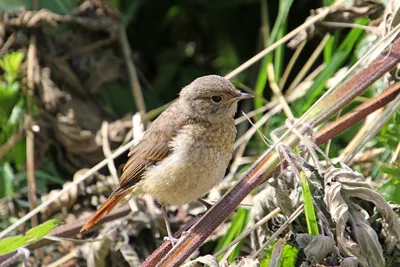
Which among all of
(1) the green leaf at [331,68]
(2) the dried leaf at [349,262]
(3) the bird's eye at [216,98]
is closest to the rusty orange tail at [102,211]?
(3) the bird's eye at [216,98]

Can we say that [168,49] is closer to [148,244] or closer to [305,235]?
[148,244]

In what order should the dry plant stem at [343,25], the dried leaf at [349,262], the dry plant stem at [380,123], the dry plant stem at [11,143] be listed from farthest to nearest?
the dry plant stem at [11,143] → the dry plant stem at [343,25] → the dry plant stem at [380,123] → the dried leaf at [349,262]

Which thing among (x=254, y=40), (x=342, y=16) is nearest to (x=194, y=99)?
(x=342, y=16)

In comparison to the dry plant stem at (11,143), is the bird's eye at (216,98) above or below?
below

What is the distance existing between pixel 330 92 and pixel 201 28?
297 cm

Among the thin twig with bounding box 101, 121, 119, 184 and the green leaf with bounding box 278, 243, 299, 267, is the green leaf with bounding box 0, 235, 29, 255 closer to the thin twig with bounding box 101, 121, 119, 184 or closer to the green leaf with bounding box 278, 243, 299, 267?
the green leaf with bounding box 278, 243, 299, 267

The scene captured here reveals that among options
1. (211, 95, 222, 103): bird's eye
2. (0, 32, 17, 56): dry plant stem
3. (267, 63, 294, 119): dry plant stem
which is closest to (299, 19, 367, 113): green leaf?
(267, 63, 294, 119): dry plant stem

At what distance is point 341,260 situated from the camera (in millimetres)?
2553

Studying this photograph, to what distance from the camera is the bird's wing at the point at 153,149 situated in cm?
357

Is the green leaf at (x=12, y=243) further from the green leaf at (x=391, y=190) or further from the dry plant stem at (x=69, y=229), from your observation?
the green leaf at (x=391, y=190)

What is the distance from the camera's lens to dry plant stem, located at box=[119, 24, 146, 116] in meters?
4.98

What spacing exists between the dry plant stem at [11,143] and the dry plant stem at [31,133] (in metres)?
0.07

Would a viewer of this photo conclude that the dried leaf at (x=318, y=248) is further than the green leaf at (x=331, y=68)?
No

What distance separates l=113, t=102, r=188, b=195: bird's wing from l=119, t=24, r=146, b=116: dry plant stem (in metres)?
1.26
